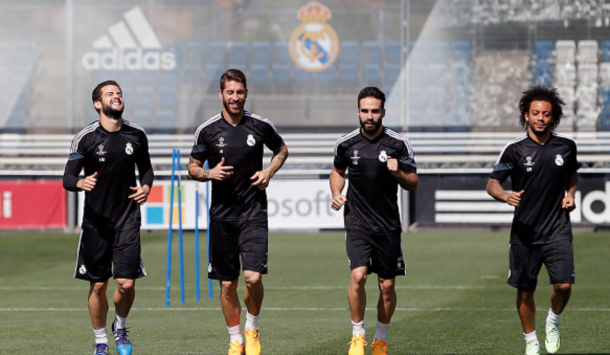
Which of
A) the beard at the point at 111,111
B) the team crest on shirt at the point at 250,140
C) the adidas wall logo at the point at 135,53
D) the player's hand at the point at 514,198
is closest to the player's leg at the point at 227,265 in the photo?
the team crest on shirt at the point at 250,140

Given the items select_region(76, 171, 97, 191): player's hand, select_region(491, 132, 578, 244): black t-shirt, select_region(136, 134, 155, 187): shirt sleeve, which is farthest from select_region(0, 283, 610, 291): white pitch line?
select_region(76, 171, 97, 191): player's hand

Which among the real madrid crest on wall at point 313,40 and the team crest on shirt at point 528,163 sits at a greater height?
the real madrid crest on wall at point 313,40

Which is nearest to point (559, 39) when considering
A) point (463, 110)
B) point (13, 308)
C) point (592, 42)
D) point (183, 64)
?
point (592, 42)

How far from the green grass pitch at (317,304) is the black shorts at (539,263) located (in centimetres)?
78

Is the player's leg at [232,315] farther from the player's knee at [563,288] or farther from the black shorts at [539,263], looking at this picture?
the player's knee at [563,288]

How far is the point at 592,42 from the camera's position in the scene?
2358 centimetres

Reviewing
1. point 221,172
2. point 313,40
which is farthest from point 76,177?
point 313,40

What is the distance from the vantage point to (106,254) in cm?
860

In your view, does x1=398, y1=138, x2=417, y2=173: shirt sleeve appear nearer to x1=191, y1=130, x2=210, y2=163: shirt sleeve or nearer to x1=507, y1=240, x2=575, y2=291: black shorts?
x1=507, y1=240, x2=575, y2=291: black shorts

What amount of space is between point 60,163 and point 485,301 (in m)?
13.1

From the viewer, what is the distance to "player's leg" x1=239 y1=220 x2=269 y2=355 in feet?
27.9

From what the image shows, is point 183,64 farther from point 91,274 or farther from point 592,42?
point 91,274

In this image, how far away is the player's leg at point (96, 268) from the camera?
336 inches

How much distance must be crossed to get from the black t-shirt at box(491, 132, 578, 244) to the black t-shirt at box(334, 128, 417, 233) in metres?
0.86
